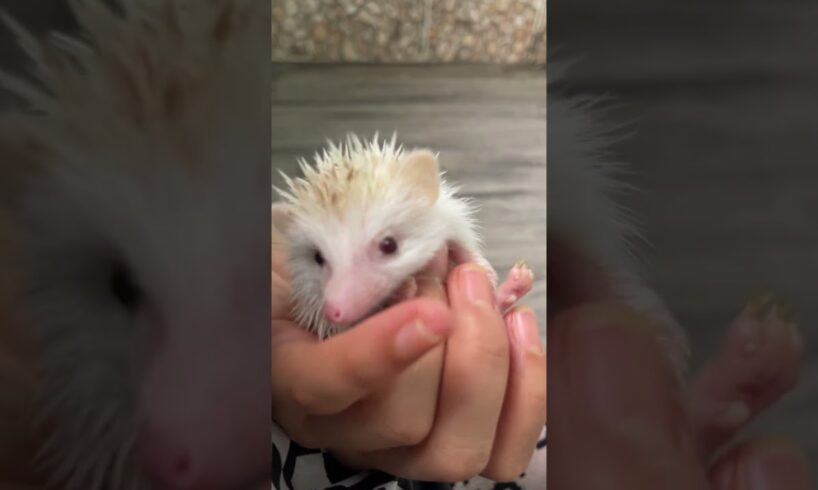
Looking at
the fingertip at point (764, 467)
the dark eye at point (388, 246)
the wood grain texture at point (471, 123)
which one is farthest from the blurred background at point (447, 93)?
the fingertip at point (764, 467)

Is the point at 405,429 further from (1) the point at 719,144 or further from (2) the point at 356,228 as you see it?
(1) the point at 719,144

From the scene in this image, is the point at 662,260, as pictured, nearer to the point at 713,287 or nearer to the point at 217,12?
the point at 713,287

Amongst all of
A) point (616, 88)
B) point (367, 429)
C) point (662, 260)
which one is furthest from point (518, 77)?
point (367, 429)

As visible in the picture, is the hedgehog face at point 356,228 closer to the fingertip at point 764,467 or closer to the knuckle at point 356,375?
the knuckle at point 356,375

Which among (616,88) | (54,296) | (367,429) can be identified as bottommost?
(367,429)

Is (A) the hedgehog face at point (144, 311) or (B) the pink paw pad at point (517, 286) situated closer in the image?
(A) the hedgehog face at point (144, 311)

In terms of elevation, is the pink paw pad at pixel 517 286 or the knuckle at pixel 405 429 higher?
the pink paw pad at pixel 517 286

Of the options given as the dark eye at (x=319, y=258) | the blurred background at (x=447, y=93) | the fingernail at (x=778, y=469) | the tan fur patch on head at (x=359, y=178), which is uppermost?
the blurred background at (x=447, y=93)
